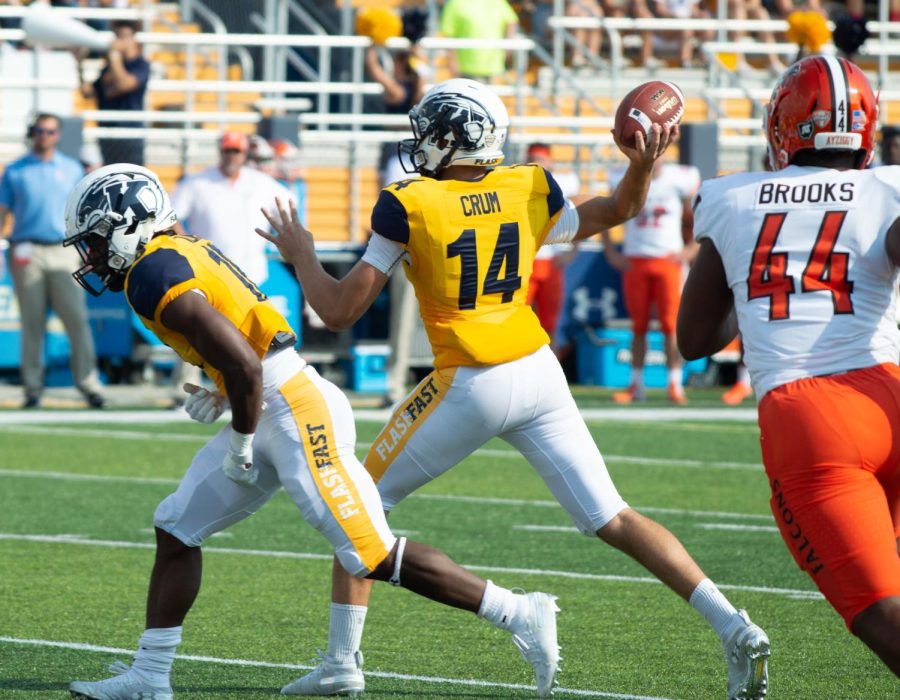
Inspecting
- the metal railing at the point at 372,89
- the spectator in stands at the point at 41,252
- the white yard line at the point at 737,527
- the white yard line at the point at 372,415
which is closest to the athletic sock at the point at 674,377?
the white yard line at the point at 372,415

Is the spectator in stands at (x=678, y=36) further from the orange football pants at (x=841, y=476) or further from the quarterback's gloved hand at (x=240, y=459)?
the orange football pants at (x=841, y=476)

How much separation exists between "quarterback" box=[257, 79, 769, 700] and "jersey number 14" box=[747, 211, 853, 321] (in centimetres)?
125

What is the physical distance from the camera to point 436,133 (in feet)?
17.6

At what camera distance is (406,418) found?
5.36 metres

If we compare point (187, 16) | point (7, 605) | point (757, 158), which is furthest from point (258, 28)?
point (7, 605)

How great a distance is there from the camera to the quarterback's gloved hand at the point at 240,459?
16.1 ft

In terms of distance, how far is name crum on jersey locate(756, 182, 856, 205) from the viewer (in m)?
4.11

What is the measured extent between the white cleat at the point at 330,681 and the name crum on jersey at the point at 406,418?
636 millimetres

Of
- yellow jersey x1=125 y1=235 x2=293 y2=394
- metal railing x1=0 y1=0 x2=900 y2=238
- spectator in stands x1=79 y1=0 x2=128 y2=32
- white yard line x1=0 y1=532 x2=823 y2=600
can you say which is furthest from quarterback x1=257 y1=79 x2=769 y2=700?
spectator in stands x1=79 y1=0 x2=128 y2=32

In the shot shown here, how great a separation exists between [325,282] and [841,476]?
1851 mm

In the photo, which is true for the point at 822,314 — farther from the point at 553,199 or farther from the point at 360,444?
the point at 360,444

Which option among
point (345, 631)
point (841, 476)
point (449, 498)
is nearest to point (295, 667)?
point (345, 631)

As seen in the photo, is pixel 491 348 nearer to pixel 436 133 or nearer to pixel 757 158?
pixel 436 133

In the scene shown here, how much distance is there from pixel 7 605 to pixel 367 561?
2.20 m
